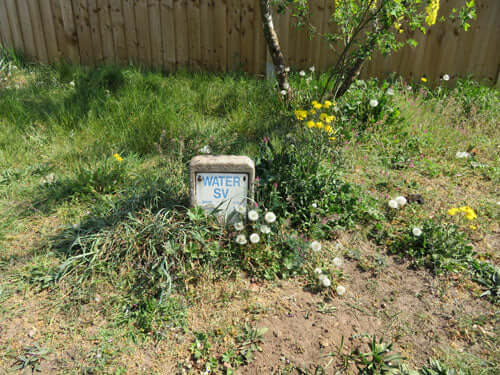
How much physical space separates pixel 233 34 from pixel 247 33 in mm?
Answer: 228

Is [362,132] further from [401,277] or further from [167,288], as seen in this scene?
[167,288]

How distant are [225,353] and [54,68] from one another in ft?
18.3

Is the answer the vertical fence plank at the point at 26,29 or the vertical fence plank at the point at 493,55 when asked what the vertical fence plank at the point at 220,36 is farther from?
the vertical fence plank at the point at 493,55

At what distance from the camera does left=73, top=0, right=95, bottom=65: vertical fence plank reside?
6039 mm

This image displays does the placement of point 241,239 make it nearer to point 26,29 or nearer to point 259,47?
point 259,47

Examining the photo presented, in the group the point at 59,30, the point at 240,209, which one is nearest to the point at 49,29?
the point at 59,30

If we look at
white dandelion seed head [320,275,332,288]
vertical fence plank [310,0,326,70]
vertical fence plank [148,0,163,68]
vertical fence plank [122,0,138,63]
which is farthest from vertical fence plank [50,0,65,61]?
white dandelion seed head [320,275,332,288]

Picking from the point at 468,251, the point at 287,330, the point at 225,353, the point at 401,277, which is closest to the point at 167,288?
the point at 225,353

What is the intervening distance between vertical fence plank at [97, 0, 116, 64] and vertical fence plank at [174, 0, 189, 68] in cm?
116

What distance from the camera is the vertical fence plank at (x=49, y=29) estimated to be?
6074 mm

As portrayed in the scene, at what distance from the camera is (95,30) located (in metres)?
6.16

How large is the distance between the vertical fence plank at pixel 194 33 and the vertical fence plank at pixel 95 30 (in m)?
1.58

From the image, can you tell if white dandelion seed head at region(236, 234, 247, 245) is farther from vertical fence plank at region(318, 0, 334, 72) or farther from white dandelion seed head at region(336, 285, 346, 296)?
vertical fence plank at region(318, 0, 334, 72)

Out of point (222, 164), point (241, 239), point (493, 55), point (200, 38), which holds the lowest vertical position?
point (241, 239)
